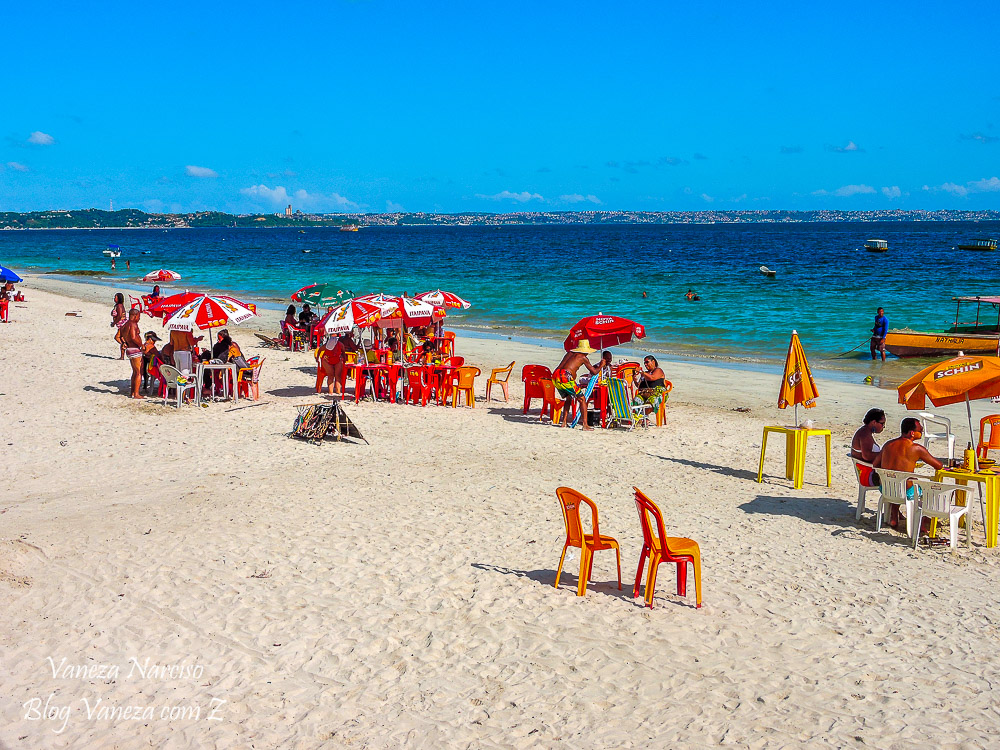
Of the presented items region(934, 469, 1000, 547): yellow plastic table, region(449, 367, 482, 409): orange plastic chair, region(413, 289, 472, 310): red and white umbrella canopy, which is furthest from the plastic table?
region(934, 469, 1000, 547): yellow plastic table

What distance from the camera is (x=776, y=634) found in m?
5.66

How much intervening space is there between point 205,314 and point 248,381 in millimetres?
1347

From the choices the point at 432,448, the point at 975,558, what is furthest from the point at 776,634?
the point at 432,448

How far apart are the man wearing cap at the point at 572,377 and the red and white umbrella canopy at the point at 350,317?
10.9 ft

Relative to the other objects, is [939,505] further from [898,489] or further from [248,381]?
[248,381]

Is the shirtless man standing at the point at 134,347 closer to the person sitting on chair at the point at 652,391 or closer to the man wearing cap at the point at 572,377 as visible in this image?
the man wearing cap at the point at 572,377

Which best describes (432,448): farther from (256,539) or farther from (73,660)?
(73,660)

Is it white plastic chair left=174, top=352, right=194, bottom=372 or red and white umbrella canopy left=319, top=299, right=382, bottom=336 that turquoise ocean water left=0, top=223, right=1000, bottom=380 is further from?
white plastic chair left=174, top=352, right=194, bottom=372

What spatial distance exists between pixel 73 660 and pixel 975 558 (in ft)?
23.0

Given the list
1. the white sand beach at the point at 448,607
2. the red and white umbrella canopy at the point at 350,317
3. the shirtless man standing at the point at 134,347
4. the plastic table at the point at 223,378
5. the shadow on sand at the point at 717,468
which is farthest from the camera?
the red and white umbrella canopy at the point at 350,317

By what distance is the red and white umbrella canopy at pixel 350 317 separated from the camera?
1323 cm

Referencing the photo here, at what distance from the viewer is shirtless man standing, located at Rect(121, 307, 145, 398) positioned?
1307 cm

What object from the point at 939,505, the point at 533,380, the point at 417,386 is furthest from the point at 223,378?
the point at 939,505

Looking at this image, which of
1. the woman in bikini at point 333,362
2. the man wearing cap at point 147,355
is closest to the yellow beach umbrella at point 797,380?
the woman in bikini at point 333,362
